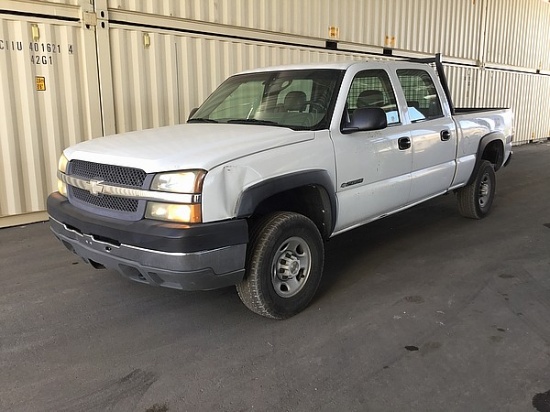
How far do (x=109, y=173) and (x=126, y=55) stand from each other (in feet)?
14.2

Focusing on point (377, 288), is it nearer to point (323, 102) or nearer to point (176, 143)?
point (323, 102)

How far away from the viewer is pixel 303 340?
3396 millimetres

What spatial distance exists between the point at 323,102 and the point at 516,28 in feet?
49.4

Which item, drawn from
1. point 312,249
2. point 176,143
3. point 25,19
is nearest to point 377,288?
point 312,249

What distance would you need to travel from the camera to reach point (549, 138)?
19.8m

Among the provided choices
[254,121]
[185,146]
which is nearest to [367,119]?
[254,121]

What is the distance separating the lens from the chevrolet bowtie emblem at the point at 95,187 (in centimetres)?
336

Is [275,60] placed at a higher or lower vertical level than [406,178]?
higher

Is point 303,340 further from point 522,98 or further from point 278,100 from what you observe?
point 522,98

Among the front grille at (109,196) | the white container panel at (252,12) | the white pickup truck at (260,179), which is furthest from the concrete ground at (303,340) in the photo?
the white container panel at (252,12)

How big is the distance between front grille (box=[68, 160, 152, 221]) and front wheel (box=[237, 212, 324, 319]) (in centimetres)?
82

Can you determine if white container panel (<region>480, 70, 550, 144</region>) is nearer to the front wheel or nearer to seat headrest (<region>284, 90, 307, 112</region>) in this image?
seat headrest (<region>284, 90, 307, 112</region>)

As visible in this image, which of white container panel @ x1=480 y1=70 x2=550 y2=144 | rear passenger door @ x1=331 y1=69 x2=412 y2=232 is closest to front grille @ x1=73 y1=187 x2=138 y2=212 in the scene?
rear passenger door @ x1=331 y1=69 x2=412 y2=232

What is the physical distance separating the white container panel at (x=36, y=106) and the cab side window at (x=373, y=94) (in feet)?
13.4
